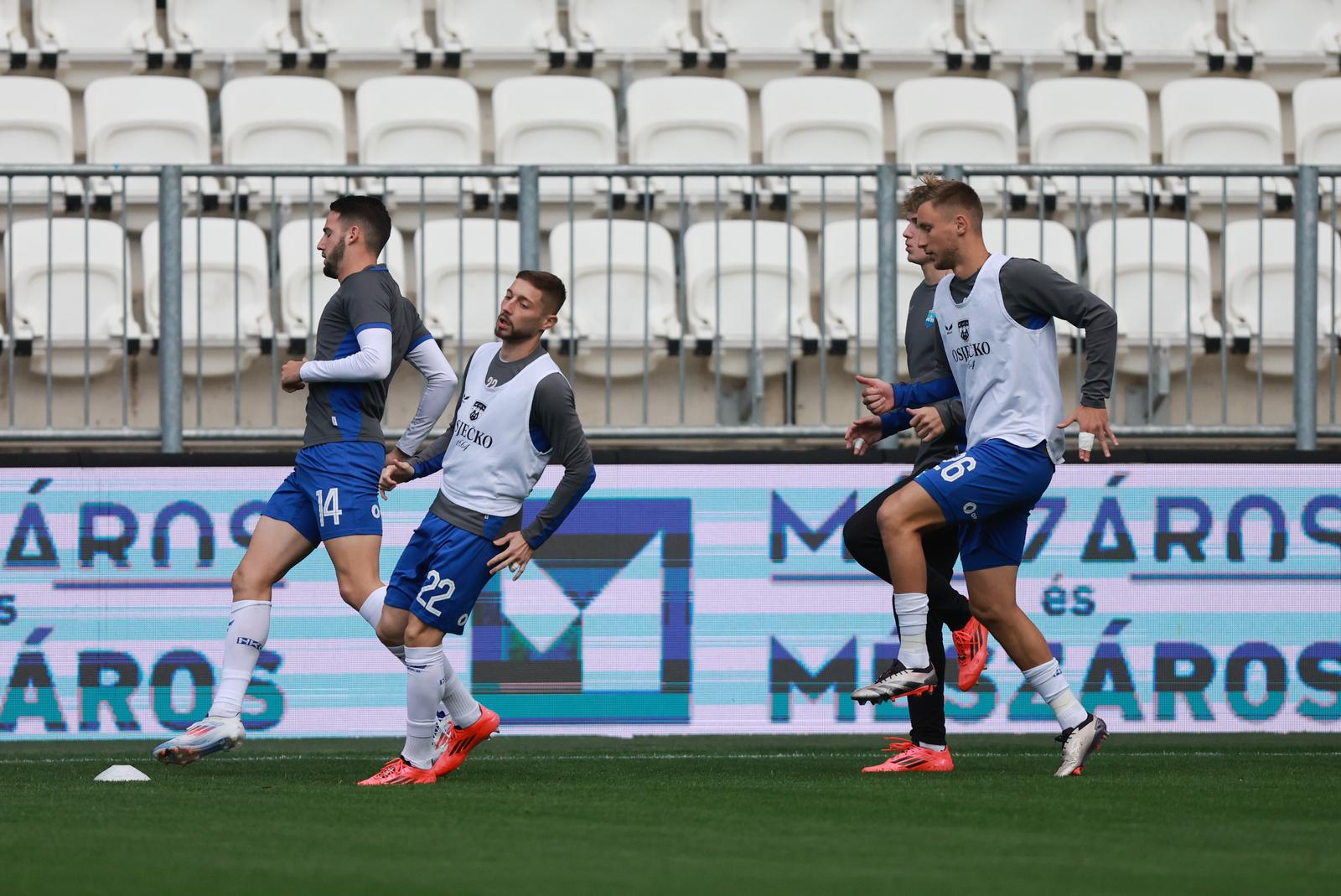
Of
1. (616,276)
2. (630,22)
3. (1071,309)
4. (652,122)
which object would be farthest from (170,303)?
(630,22)

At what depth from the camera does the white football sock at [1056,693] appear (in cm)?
638

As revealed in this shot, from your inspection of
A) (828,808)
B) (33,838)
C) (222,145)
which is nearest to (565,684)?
(828,808)

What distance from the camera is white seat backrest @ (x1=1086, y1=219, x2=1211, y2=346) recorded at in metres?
9.36

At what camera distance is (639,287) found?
928 cm

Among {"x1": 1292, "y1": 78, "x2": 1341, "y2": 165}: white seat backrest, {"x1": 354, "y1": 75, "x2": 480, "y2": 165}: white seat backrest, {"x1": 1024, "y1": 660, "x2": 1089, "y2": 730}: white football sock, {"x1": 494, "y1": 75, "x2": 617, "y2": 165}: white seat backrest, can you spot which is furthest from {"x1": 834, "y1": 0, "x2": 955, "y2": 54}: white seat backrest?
{"x1": 1024, "y1": 660, "x2": 1089, "y2": 730}: white football sock

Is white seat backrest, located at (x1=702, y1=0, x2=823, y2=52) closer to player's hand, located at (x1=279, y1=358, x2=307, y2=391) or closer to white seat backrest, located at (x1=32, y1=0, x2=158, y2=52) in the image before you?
white seat backrest, located at (x1=32, y1=0, x2=158, y2=52)

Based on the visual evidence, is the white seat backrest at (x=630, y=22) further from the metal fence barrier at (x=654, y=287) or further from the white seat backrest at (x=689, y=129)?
the metal fence barrier at (x=654, y=287)

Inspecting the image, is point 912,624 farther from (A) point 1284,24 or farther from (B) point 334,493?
(A) point 1284,24

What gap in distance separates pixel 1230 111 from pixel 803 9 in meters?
2.64

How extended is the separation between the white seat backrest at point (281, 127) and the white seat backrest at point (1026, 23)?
13.2ft

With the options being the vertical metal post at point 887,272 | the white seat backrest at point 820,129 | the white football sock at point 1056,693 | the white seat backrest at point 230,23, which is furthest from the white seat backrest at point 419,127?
the white football sock at point 1056,693

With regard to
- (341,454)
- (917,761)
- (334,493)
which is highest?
(341,454)

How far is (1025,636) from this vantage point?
6.36 metres

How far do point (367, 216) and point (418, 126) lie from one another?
4.46 meters
